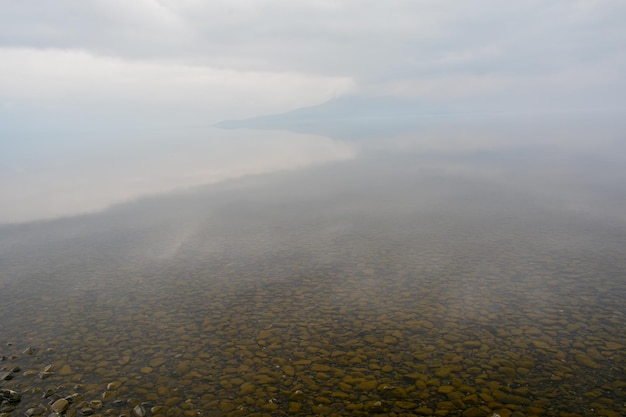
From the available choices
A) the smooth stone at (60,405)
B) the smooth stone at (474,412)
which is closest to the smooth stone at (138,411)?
the smooth stone at (60,405)

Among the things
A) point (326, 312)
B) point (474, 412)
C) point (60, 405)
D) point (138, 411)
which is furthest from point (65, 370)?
point (474, 412)

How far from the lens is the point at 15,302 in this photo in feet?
78.0

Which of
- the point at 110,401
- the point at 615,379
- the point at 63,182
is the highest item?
the point at 63,182

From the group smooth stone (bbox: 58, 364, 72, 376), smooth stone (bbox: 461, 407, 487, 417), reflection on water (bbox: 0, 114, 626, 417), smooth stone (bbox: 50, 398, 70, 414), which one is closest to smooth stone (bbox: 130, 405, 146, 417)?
reflection on water (bbox: 0, 114, 626, 417)

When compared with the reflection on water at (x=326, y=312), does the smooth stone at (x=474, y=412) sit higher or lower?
lower

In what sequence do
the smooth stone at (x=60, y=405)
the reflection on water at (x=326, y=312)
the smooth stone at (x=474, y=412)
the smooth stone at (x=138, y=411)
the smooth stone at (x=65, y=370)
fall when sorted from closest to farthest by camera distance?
the smooth stone at (x=474, y=412) → the smooth stone at (x=138, y=411) → the smooth stone at (x=60, y=405) → the reflection on water at (x=326, y=312) → the smooth stone at (x=65, y=370)

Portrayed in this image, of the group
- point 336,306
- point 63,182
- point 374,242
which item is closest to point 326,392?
point 336,306

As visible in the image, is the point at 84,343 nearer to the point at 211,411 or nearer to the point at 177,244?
the point at 211,411

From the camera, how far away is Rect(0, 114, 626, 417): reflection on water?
1483 centimetres

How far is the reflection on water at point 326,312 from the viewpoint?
14828 mm

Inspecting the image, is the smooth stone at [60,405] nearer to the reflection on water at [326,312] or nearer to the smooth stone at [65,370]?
the reflection on water at [326,312]

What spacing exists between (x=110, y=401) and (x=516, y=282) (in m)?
20.7

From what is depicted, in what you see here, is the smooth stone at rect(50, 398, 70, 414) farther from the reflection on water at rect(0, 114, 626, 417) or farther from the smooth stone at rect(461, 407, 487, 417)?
the smooth stone at rect(461, 407, 487, 417)

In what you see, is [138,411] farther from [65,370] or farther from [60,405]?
[65,370]
